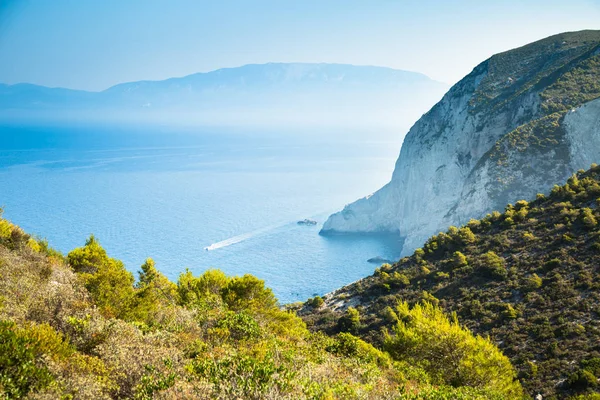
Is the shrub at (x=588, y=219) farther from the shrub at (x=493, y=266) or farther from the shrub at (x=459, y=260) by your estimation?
the shrub at (x=459, y=260)

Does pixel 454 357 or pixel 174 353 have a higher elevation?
pixel 174 353

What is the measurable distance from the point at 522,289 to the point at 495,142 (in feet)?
171

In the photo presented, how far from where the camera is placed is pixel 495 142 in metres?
74.7

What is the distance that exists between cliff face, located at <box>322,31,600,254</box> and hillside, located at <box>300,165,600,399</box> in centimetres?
2100

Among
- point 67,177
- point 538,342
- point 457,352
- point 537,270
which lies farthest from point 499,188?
point 67,177

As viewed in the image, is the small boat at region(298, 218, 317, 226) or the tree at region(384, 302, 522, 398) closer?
the tree at region(384, 302, 522, 398)

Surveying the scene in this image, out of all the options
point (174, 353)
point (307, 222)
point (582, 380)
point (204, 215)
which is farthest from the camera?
point (204, 215)

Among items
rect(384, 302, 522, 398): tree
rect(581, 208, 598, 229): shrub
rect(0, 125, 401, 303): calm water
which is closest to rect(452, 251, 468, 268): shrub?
rect(581, 208, 598, 229): shrub

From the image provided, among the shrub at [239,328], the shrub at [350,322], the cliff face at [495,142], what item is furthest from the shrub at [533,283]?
the cliff face at [495,142]

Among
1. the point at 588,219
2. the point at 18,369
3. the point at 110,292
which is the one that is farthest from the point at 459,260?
the point at 18,369

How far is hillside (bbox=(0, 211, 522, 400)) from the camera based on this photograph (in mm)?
9141

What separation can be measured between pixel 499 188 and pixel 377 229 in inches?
1806

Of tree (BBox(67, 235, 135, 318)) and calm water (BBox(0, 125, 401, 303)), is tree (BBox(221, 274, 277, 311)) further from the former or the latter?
calm water (BBox(0, 125, 401, 303))

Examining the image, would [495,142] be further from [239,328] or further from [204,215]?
[204,215]
